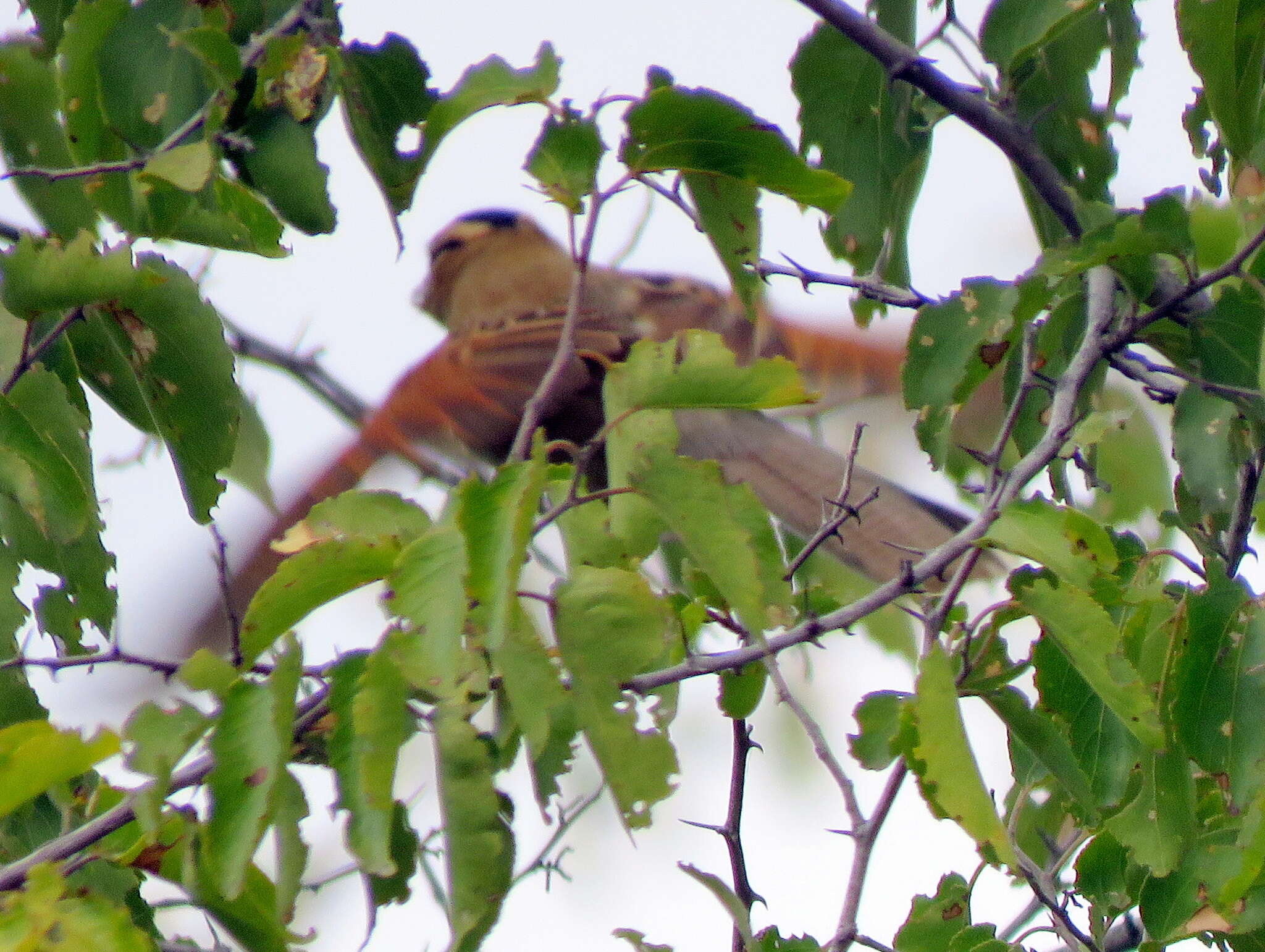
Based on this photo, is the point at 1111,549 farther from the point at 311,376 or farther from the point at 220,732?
the point at 311,376

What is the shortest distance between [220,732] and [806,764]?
10.2 ft

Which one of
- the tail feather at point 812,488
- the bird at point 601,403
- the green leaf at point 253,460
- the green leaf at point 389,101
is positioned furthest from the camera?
the tail feather at point 812,488

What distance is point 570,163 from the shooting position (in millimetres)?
1691

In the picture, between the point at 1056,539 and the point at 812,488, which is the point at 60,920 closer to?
the point at 1056,539

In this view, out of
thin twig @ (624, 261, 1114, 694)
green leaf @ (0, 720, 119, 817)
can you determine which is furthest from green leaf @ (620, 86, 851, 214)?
green leaf @ (0, 720, 119, 817)

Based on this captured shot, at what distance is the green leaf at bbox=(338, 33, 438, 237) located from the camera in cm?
200

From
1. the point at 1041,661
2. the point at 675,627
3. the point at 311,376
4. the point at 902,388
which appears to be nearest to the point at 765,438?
the point at 311,376

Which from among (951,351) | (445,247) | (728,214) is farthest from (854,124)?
(445,247)

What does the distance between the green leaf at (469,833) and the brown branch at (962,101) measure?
1.34 metres

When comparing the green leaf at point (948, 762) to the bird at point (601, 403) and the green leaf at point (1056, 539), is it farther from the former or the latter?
the bird at point (601, 403)

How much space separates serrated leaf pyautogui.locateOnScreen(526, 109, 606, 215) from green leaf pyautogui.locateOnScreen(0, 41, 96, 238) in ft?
2.01

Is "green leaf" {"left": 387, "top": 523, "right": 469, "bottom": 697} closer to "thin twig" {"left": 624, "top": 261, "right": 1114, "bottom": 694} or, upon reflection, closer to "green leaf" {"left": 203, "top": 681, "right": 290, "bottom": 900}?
"green leaf" {"left": 203, "top": 681, "right": 290, "bottom": 900}

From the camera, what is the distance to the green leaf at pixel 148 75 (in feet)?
6.17

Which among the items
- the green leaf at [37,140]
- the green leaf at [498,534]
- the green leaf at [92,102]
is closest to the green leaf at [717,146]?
the green leaf at [498,534]
